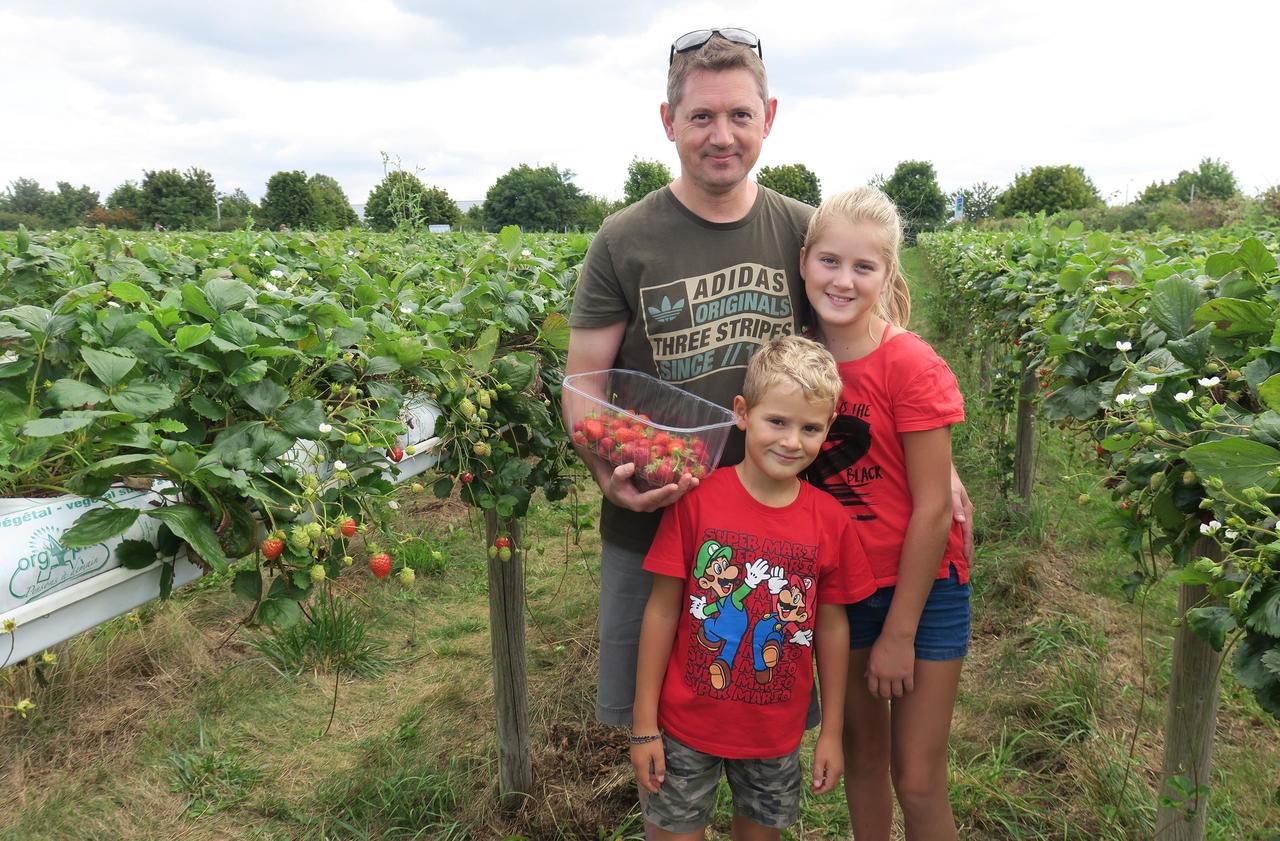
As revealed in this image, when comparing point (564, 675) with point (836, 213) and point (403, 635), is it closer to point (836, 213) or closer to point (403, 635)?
point (403, 635)

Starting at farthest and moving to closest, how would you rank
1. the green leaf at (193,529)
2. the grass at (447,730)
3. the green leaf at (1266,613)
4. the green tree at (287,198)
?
the green tree at (287,198), the grass at (447,730), the green leaf at (193,529), the green leaf at (1266,613)

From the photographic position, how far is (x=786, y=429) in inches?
72.8

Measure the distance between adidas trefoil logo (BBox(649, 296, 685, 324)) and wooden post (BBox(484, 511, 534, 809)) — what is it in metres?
1.15

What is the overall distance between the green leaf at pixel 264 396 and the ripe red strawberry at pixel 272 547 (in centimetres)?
26

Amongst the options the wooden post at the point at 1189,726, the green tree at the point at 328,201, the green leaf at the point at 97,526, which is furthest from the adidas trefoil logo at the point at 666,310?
the green tree at the point at 328,201

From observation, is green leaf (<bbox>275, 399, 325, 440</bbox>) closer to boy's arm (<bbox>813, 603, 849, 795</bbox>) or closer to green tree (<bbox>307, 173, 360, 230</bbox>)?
boy's arm (<bbox>813, 603, 849, 795</bbox>)

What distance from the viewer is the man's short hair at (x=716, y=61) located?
195cm

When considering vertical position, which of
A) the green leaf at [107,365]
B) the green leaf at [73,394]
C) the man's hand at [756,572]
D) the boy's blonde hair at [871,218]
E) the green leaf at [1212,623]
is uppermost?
the boy's blonde hair at [871,218]

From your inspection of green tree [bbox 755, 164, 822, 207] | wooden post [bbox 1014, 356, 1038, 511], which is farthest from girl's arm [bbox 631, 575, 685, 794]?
green tree [bbox 755, 164, 822, 207]

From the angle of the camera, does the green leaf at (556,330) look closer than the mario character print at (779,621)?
No

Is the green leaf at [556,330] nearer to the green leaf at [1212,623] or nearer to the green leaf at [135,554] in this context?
the green leaf at [135,554]

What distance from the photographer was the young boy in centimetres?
189

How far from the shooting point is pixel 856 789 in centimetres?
219

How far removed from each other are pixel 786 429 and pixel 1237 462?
867 millimetres
